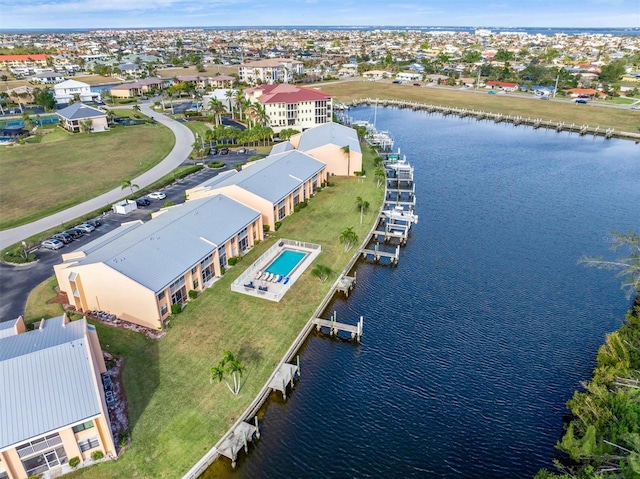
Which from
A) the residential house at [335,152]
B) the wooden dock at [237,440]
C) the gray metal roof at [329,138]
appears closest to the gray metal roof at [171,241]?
the wooden dock at [237,440]

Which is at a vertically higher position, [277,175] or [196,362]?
[277,175]

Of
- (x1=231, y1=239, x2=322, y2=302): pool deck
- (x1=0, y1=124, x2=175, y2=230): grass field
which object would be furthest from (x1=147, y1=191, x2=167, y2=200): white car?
(x1=231, y1=239, x2=322, y2=302): pool deck

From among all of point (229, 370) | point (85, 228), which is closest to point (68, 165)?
point (85, 228)

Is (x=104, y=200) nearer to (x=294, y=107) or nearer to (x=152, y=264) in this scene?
(x=152, y=264)

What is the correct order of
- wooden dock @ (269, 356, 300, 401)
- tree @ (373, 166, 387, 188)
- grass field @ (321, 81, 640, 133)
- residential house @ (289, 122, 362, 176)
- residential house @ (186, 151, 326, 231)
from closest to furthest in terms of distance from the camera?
wooden dock @ (269, 356, 300, 401)
residential house @ (186, 151, 326, 231)
tree @ (373, 166, 387, 188)
residential house @ (289, 122, 362, 176)
grass field @ (321, 81, 640, 133)

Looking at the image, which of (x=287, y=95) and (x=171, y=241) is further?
(x=287, y=95)

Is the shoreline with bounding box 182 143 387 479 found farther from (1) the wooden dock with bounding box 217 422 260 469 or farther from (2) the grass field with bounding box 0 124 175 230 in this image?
(2) the grass field with bounding box 0 124 175 230
